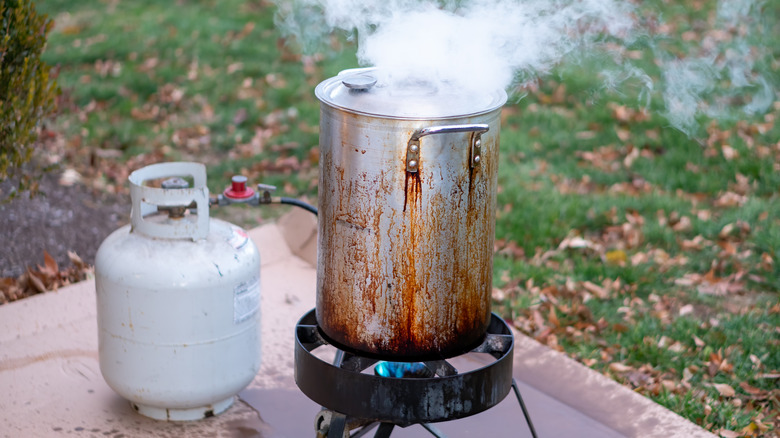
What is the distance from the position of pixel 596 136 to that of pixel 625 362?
10.6 ft

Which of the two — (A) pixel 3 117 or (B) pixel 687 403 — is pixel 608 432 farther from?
(A) pixel 3 117

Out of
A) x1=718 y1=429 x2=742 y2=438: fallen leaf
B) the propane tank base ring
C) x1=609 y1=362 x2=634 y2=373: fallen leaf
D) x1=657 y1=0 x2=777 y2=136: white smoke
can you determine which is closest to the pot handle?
the propane tank base ring

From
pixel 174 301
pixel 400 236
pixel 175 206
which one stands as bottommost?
pixel 174 301

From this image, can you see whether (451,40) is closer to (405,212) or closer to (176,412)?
(405,212)

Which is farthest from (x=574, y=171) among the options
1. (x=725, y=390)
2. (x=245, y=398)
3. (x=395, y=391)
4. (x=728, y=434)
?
(x=395, y=391)

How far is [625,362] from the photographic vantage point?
4312mm

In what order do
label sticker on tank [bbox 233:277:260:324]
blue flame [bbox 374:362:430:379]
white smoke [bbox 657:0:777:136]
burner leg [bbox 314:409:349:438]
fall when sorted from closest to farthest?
burner leg [bbox 314:409:349:438]
blue flame [bbox 374:362:430:379]
label sticker on tank [bbox 233:277:260:324]
white smoke [bbox 657:0:777:136]

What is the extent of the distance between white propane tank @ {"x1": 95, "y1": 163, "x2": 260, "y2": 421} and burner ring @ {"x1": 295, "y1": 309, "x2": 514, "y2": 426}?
621 millimetres

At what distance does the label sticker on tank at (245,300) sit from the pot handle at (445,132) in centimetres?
116

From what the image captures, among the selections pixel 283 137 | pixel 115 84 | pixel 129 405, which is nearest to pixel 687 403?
pixel 129 405

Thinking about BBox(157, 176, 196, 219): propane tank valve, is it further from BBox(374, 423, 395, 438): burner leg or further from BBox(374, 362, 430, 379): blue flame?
BBox(374, 423, 395, 438): burner leg

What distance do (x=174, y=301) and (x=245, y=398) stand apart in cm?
72

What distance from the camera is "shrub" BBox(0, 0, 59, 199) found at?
430cm

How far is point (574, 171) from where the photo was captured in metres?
6.66
